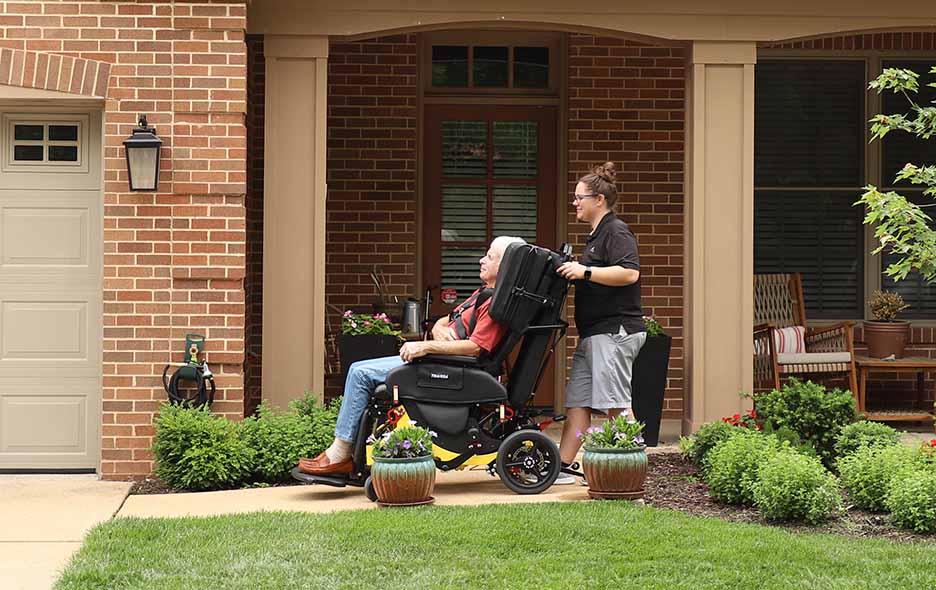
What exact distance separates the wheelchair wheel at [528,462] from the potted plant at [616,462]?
24 centimetres

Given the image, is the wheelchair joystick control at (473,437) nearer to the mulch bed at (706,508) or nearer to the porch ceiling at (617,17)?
the mulch bed at (706,508)

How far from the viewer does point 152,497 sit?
6973 mm

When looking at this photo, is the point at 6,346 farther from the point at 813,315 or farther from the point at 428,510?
the point at 813,315

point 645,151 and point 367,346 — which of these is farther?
point 645,151

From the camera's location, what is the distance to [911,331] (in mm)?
10219

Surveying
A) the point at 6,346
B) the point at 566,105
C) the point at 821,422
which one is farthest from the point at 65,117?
the point at 821,422

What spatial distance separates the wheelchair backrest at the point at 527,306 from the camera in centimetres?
670

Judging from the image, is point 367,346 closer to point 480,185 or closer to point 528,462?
point 528,462

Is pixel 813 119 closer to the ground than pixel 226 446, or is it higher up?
higher up

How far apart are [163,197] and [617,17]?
116 inches

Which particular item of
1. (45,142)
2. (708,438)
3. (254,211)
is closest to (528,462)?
(708,438)

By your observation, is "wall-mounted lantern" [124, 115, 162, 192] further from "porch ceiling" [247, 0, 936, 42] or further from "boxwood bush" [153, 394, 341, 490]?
"boxwood bush" [153, 394, 341, 490]

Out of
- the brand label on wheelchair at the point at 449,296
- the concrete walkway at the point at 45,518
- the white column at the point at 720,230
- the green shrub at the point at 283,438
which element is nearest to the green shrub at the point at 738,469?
the white column at the point at 720,230

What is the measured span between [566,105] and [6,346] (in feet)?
14.9
